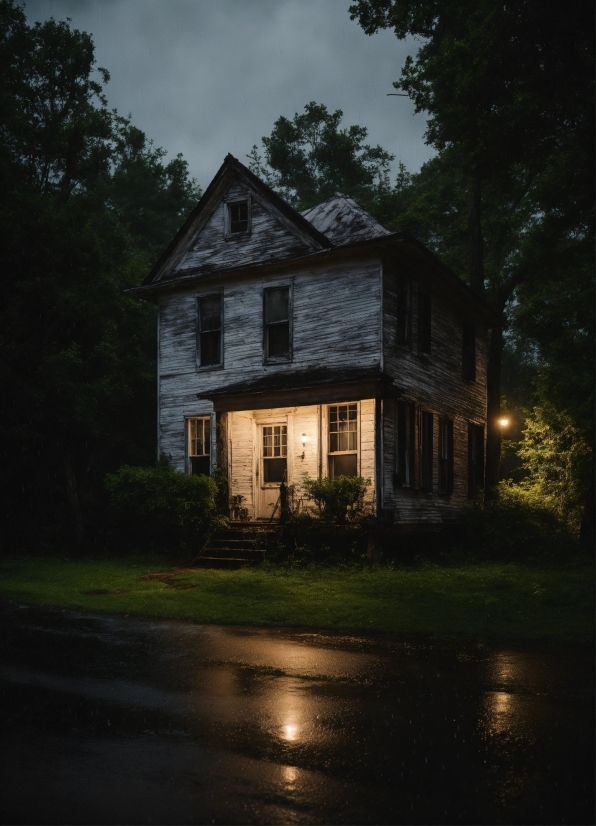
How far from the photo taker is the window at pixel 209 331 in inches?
834

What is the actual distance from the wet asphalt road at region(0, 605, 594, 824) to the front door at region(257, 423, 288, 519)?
1054 cm

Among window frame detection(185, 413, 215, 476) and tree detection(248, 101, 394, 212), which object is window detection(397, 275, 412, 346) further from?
tree detection(248, 101, 394, 212)

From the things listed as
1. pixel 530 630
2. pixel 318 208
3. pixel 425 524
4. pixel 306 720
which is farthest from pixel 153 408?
pixel 306 720

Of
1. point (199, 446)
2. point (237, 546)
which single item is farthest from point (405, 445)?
point (199, 446)

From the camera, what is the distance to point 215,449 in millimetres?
20438

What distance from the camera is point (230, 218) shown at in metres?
21.4

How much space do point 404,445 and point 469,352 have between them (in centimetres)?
660

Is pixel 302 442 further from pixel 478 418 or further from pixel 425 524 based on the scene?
pixel 478 418

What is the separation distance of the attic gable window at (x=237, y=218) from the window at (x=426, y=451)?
7.25m

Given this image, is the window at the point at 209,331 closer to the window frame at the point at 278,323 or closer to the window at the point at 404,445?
the window frame at the point at 278,323

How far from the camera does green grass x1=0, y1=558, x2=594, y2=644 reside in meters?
10.3

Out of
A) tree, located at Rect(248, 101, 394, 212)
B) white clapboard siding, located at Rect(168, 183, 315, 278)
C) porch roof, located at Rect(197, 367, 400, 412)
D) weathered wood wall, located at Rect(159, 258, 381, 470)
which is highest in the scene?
tree, located at Rect(248, 101, 394, 212)

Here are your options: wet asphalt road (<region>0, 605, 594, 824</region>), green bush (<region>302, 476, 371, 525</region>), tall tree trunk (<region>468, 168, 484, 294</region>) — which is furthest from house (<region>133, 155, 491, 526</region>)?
wet asphalt road (<region>0, 605, 594, 824</region>)

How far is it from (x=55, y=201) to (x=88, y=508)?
11.3 metres
